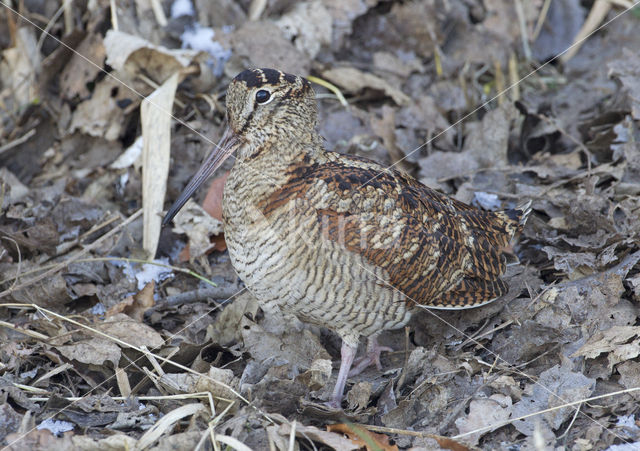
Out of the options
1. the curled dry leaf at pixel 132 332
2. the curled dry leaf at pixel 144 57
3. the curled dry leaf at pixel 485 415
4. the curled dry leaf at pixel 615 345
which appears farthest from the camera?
the curled dry leaf at pixel 144 57

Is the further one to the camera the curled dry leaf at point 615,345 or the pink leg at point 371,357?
the pink leg at point 371,357

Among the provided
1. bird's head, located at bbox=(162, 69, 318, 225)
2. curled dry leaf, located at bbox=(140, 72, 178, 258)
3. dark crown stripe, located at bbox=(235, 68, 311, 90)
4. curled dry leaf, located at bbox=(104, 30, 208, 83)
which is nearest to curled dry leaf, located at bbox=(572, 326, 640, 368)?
bird's head, located at bbox=(162, 69, 318, 225)

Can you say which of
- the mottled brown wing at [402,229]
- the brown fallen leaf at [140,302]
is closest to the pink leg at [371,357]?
the mottled brown wing at [402,229]

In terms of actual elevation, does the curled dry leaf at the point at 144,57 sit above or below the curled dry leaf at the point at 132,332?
above

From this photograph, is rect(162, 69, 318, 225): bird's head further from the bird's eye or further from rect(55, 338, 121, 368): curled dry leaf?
rect(55, 338, 121, 368): curled dry leaf

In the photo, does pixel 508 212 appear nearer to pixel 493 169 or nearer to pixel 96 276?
pixel 493 169

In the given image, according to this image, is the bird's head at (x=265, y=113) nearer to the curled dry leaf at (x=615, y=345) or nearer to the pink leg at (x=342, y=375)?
the pink leg at (x=342, y=375)

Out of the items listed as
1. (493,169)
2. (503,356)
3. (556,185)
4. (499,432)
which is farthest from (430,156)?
(499,432)
